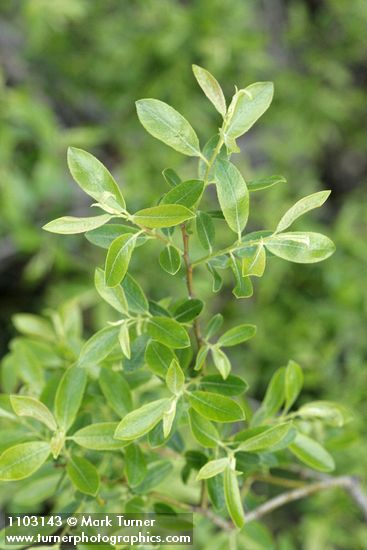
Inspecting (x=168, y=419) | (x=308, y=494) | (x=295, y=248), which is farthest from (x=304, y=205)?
(x=308, y=494)

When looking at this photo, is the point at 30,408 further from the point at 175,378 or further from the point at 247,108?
the point at 247,108

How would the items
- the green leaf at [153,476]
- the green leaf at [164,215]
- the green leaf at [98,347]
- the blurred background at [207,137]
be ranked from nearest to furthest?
the green leaf at [164,215]
the green leaf at [98,347]
the green leaf at [153,476]
the blurred background at [207,137]

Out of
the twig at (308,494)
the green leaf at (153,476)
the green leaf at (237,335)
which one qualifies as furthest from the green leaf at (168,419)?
the twig at (308,494)

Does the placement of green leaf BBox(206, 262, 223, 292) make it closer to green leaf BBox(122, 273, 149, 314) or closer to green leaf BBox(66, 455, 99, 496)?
green leaf BBox(122, 273, 149, 314)

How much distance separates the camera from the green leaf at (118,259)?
0.55 metres

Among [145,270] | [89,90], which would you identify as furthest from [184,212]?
[89,90]

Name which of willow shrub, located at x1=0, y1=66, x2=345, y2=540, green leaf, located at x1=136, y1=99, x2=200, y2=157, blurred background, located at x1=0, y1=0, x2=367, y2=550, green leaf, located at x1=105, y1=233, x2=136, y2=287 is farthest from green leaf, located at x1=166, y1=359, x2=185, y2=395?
blurred background, located at x1=0, y1=0, x2=367, y2=550

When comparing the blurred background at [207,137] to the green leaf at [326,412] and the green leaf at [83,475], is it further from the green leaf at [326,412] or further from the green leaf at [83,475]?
the green leaf at [83,475]

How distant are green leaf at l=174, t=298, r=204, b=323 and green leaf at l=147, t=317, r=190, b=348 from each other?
0.09 feet

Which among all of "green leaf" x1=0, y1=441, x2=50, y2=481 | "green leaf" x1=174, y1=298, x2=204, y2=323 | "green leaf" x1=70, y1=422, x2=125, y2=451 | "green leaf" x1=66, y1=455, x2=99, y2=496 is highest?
"green leaf" x1=174, y1=298, x2=204, y2=323

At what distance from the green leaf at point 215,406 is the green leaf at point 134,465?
0.12 m

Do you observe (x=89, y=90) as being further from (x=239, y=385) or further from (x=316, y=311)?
(x=239, y=385)

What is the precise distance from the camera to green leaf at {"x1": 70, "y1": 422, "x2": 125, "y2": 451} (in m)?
0.66

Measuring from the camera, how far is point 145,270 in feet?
5.87
